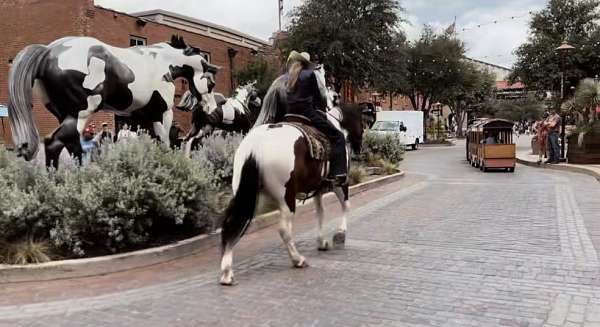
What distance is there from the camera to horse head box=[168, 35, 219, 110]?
8.78 metres

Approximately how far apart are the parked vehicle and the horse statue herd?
1167cm

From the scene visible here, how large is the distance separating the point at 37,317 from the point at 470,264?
179 inches

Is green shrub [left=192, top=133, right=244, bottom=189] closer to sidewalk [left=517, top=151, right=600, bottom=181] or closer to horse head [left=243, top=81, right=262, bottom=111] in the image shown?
horse head [left=243, top=81, right=262, bottom=111]

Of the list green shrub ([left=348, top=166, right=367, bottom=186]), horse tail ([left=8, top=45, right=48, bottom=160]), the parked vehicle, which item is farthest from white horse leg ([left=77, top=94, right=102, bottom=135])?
the parked vehicle

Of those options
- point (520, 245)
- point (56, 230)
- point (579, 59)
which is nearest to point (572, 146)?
point (579, 59)

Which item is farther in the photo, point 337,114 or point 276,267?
point 337,114

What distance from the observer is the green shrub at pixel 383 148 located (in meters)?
17.6

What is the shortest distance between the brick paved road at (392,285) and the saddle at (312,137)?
4.30ft

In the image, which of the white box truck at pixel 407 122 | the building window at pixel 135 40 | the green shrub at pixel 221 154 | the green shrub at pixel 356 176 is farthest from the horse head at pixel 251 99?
the white box truck at pixel 407 122

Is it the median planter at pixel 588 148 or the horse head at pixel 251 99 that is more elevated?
the horse head at pixel 251 99

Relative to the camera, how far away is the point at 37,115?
A: 1927 cm

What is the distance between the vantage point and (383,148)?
17.6m

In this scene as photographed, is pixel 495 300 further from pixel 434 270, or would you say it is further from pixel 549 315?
pixel 434 270

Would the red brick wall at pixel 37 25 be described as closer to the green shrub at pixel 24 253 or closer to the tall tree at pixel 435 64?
the green shrub at pixel 24 253
